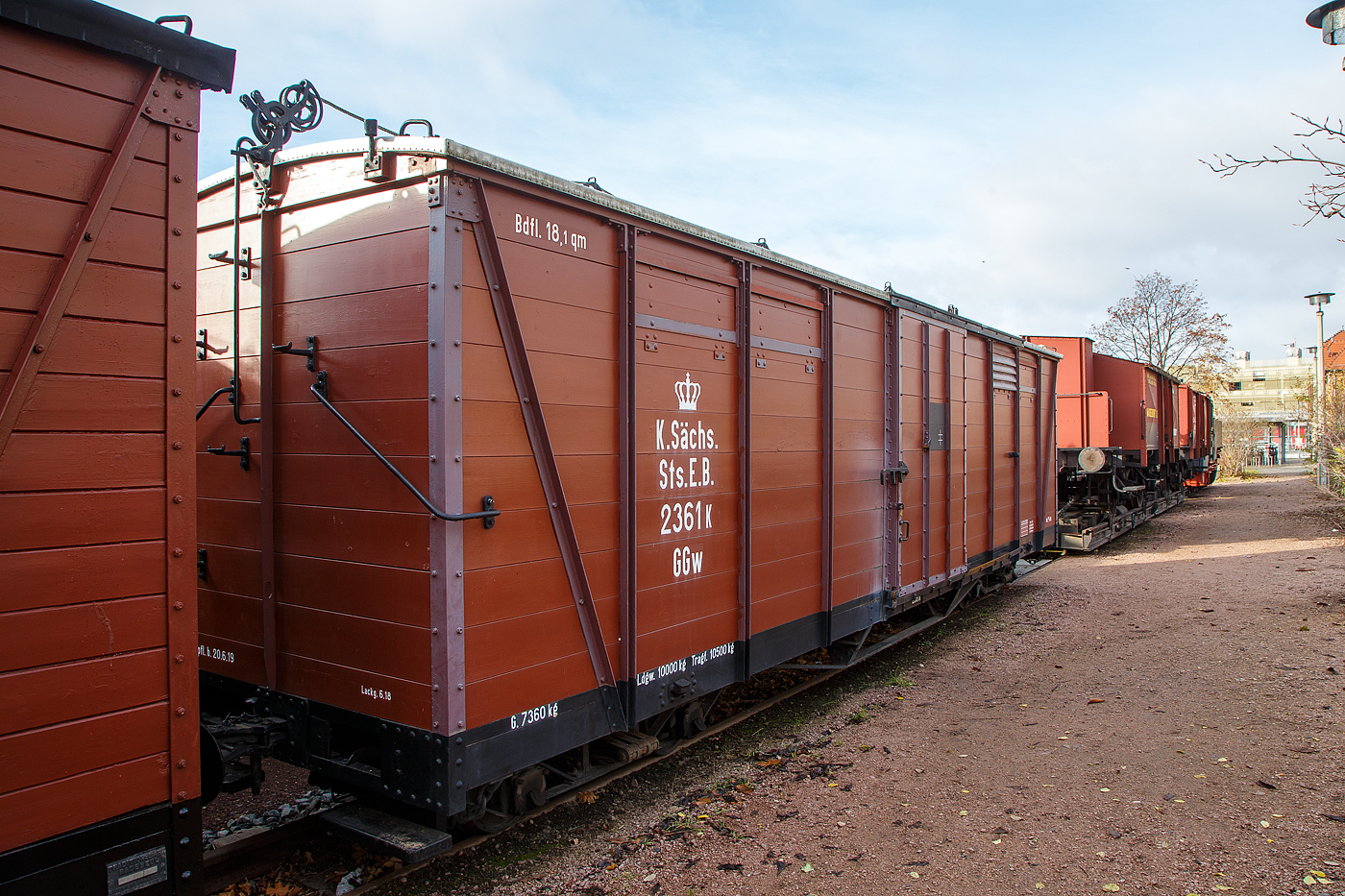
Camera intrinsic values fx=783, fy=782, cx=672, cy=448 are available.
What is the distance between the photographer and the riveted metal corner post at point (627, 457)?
158 inches

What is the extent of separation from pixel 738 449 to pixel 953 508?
12.7ft

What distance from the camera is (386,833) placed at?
3.23 metres

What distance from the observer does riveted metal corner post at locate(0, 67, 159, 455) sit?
2.10m

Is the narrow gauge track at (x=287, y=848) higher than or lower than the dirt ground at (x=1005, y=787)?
higher

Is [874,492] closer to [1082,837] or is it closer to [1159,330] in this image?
[1082,837]

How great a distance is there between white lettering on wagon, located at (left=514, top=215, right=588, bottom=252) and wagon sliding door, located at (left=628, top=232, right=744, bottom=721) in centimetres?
40

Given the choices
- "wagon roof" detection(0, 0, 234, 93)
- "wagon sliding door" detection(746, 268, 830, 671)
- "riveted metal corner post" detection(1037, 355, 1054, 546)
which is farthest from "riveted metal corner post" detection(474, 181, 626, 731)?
"riveted metal corner post" detection(1037, 355, 1054, 546)

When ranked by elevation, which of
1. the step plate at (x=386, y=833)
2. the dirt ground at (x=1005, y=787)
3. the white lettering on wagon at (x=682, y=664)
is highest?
the white lettering on wagon at (x=682, y=664)

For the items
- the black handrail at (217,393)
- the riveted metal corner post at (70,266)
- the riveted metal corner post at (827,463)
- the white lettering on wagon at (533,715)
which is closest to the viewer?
the riveted metal corner post at (70,266)

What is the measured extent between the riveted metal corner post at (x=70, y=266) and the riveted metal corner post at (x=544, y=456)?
4.02 feet

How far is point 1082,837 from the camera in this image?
3.93 metres

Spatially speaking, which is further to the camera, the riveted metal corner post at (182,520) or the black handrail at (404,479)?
the black handrail at (404,479)

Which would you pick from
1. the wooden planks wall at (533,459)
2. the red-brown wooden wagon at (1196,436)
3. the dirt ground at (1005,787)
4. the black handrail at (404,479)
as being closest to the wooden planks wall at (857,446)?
the dirt ground at (1005,787)

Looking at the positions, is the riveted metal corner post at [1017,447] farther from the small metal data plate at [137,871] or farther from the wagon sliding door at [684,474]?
the small metal data plate at [137,871]
